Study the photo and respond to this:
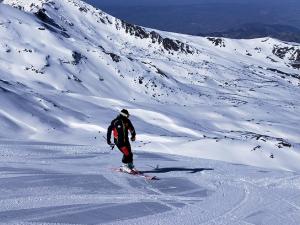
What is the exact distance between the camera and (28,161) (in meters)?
16.0

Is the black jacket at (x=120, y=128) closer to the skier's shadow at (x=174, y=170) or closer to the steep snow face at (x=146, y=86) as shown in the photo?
the skier's shadow at (x=174, y=170)

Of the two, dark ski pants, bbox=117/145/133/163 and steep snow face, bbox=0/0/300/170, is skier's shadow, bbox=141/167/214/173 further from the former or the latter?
steep snow face, bbox=0/0/300/170

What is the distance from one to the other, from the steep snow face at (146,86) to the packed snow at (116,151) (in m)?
0.16

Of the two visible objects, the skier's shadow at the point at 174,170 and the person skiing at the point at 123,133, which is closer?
the person skiing at the point at 123,133

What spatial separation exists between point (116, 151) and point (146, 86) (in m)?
64.1

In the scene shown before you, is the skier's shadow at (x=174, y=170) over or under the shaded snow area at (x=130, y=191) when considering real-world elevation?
over

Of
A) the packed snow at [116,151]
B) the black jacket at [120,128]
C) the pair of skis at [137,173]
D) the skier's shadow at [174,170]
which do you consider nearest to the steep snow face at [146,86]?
the packed snow at [116,151]

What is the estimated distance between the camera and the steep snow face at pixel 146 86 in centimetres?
2900

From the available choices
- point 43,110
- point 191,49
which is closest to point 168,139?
point 43,110

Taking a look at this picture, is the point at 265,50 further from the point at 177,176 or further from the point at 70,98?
the point at 177,176

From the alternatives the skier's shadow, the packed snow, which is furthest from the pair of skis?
the skier's shadow

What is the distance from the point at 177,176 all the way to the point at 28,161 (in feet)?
13.7

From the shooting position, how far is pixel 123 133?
15.6m

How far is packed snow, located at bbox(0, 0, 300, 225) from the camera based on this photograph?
11.8 meters
